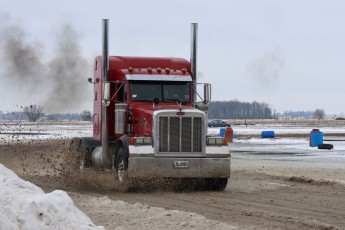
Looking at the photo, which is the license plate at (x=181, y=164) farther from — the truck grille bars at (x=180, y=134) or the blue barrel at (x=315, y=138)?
the blue barrel at (x=315, y=138)

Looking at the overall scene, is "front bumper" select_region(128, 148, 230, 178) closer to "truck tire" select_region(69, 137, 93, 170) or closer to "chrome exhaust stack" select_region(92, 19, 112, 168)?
"chrome exhaust stack" select_region(92, 19, 112, 168)

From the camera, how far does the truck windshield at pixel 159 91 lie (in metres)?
16.0

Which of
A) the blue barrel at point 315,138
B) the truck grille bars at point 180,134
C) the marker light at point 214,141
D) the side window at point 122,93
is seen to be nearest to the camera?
the truck grille bars at point 180,134

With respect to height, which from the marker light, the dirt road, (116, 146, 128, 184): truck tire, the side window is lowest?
the dirt road

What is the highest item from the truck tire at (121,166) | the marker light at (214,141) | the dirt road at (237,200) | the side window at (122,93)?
the side window at (122,93)

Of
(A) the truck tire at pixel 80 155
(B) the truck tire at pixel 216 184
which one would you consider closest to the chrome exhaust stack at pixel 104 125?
(A) the truck tire at pixel 80 155

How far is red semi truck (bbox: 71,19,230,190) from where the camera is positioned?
14867 mm

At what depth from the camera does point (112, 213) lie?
1111 centimetres

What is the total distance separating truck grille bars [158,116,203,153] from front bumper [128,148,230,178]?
0.74 feet

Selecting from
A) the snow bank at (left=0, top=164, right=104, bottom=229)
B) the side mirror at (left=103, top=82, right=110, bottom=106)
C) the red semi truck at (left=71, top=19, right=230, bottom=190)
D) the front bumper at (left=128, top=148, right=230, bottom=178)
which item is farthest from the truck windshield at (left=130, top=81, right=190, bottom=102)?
the snow bank at (left=0, top=164, right=104, bottom=229)

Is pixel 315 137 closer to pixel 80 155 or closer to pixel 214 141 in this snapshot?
pixel 80 155

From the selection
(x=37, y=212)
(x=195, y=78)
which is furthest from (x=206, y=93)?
(x=37, y=212)

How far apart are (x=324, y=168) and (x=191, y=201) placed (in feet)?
32.1

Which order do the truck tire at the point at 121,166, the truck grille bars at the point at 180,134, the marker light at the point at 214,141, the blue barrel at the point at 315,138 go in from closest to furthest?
the truck grille bars at the point at 180,134
the truck tire at the point at 121,166
the marker light at the point at 214,141
the blue barrel at the point at 315,138
